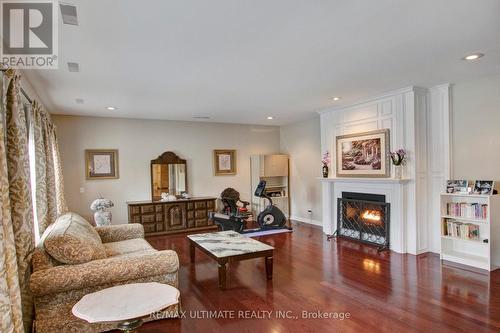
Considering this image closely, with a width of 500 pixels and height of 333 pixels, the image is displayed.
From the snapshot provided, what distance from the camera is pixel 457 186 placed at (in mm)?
4410

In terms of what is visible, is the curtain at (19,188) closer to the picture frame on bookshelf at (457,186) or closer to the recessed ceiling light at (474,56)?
the recessed ceiling light at (474,56)

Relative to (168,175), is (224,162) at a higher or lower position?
higher

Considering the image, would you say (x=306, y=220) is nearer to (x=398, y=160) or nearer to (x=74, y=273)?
(x=398, y=160)

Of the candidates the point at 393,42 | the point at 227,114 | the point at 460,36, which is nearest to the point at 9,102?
the point at 393,42

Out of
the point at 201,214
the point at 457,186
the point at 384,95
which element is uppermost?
the point at 384,95

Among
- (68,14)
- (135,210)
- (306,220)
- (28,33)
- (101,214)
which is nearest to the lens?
(68,14)

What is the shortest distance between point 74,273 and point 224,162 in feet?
18.2

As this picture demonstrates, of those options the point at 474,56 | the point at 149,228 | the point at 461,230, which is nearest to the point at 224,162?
the point at 149,228

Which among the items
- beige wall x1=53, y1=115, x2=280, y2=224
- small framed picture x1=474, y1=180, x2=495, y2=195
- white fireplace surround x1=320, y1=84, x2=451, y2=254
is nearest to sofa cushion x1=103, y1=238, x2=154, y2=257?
beige wall x1=53, y1=115, x2=280, y2=224

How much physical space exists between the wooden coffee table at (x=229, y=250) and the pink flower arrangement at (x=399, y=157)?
2.60m

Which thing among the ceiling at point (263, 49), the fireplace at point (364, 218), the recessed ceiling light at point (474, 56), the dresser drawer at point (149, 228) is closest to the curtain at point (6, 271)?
the ceiling at point (263, 49)

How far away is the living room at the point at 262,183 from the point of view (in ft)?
7.81

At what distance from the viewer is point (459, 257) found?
14.2 ft

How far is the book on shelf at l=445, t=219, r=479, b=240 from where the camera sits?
4.25 meters
